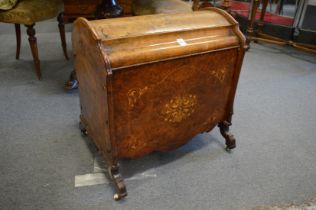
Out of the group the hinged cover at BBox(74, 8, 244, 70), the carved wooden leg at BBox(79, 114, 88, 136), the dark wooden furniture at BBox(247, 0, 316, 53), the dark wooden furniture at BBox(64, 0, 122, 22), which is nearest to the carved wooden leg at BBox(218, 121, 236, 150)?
the hinged cover at BBox(74, 8, 244, 70)

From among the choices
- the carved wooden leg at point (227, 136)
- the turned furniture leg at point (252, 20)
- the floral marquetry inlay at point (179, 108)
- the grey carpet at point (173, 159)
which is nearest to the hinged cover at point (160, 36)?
the floral marquetry inlay at point (179, 108)

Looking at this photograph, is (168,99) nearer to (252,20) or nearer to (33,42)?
(33,42)

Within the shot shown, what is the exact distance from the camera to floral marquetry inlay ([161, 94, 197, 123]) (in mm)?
1184

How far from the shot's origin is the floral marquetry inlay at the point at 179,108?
3.88 ft

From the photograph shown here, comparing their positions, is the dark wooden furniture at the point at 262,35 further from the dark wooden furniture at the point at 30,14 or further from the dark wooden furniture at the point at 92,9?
the dark wooden furniture at the point at 30,14

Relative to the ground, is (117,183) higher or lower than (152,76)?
lower

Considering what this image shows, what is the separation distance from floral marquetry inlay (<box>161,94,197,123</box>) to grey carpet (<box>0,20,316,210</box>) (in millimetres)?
299

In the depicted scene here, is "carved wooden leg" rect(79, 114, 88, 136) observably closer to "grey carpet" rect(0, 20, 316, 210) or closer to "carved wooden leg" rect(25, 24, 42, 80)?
"grey carpet" rect(0, 20, 316, 210)

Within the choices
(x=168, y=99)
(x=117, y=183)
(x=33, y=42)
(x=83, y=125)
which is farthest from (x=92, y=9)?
(x=117, y=183)

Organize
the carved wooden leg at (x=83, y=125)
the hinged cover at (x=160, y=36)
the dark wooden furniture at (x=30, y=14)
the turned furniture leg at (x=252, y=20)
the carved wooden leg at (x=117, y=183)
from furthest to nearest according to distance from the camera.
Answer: the turned furniture leg at (x=252, y=20), the dark wooden furniture at (x=30, y=14), the carved wooden leg at (x=83, y=125), the carved wooden leg at (x=117, y=183), the hinged cover at (x=160, y=36)

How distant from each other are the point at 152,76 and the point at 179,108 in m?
0.23

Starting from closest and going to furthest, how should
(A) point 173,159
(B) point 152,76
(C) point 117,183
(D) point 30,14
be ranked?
(B) point 152,76 → (C) point 117,183 → (A) point 173,159 → (D) point 30,14

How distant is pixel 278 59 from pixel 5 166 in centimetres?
253

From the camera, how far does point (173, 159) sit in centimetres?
145
